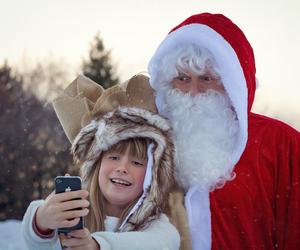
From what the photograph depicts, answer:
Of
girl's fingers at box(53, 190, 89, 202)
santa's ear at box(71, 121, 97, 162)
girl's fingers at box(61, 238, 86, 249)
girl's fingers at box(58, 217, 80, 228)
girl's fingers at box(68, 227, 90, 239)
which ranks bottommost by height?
girl's fingers at box(61, 238, 86, 249)

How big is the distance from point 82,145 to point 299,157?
1206 mm

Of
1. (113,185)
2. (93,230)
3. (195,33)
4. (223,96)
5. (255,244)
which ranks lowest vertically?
(255,244)

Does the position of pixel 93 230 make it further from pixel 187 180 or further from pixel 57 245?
pixel 187 180

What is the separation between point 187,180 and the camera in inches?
120

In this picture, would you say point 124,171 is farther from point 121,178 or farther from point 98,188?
point 98,188

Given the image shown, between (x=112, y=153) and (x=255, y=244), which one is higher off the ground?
(x=112, y=153)

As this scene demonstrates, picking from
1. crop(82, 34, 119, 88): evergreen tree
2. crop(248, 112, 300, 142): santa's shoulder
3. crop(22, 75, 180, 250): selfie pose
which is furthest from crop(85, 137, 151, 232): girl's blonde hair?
crop(82, 34, 119, 88): evergreen tree

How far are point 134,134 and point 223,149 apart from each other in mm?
603

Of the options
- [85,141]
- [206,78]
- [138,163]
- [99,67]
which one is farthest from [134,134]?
[99,67]

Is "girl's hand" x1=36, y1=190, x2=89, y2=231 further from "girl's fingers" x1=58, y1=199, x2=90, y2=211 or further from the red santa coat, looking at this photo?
the red santa coat

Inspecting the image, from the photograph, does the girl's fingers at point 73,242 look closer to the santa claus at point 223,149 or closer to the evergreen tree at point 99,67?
the santa claus at point 223,149

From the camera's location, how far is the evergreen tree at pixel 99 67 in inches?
695

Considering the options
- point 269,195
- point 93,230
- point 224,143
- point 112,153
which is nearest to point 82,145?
point 112,153

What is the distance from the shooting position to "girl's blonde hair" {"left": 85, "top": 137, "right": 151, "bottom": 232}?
2.86 meters
